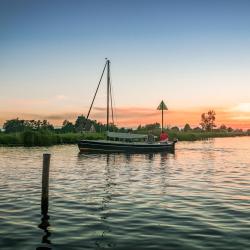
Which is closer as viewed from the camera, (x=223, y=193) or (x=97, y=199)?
(x=97, y=199)

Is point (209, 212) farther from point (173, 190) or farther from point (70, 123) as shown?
point (70, 123)

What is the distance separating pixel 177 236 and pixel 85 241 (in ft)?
9.72

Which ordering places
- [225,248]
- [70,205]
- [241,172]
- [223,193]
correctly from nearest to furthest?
[225,248] < [70,205] < [223,193] < [241,172]

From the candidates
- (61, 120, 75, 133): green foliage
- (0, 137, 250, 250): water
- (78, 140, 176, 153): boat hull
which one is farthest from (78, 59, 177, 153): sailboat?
(61, 120, 75, 133): green foliage

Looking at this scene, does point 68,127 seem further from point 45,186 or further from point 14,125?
point 45,186

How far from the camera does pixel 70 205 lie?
17062mm

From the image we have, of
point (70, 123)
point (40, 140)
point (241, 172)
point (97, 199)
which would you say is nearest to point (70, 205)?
point (97, 199)

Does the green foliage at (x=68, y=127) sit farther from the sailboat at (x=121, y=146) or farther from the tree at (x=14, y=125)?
the sailboat at (x=121, y=146)

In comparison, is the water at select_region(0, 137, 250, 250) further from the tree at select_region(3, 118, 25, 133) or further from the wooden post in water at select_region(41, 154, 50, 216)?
the tree at select_region(3, 118, 25, 133)

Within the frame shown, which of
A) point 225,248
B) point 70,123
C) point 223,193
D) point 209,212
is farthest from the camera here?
point 70,123

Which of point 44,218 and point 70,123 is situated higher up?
point 70,123

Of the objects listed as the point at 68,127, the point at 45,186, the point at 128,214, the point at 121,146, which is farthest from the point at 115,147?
the point at 68,127

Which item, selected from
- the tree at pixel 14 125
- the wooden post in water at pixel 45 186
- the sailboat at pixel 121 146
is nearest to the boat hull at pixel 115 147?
the sailboat at pixel 121 146

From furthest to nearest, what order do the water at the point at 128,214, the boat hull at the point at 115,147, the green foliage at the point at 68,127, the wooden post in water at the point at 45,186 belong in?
the green foliage at the point at 68,127
the boat hull at the point at 115,147
the wooden post in water at the point at 45,186
the water at the point at 128,214
